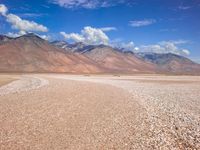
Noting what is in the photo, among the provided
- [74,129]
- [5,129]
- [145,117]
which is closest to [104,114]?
[145,117]

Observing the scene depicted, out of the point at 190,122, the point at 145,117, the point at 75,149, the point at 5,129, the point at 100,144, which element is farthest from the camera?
the point at 145,117

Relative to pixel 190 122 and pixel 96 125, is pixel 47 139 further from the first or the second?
pixel 190 122

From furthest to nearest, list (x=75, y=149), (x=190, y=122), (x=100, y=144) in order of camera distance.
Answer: (x=190, y=122), (x=100, y=144), (x=75, y=149)

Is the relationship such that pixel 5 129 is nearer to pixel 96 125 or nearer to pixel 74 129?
pixel 74 129

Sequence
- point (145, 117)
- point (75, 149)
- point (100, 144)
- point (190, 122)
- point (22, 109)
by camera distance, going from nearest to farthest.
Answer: point (75, 149), point (100, 144), point (190, 122), point (145, 117), point (22, 109)

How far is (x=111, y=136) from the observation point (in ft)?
42.8

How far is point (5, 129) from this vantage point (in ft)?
46.0

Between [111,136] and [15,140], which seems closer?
[15,140]

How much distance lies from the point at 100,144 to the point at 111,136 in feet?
4.47

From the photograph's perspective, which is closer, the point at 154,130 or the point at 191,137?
the point at 191,137

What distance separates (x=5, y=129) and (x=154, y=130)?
289 inches

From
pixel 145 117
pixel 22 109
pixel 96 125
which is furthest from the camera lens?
pixel 22 109

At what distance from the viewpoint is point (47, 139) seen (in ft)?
40.4

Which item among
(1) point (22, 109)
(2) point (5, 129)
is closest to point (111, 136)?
(2) point (5, 129)
